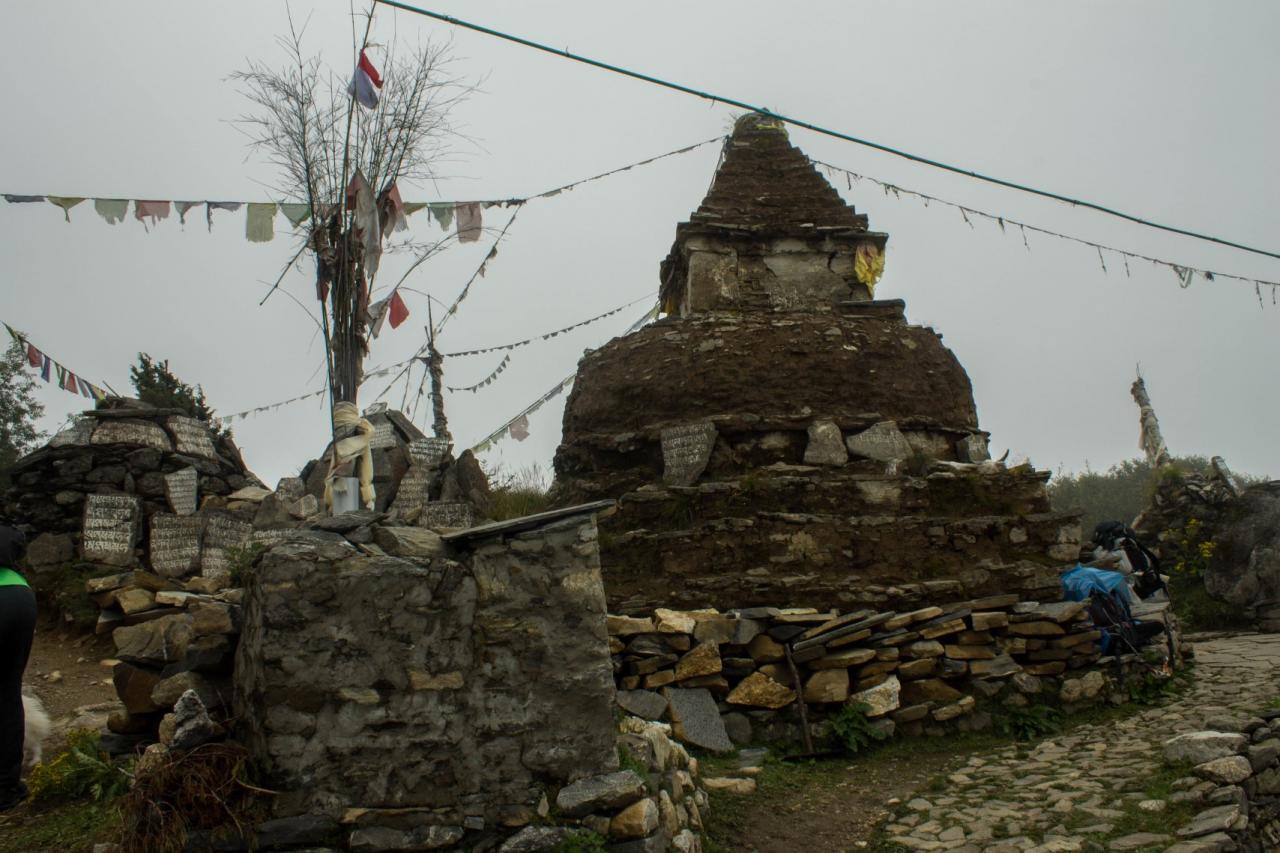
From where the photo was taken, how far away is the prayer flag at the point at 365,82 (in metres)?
10.0

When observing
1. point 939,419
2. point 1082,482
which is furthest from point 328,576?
point 1082,482

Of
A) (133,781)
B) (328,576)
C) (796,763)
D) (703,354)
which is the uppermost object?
(703,354)

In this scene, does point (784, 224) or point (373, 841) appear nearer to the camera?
point (373, 841)

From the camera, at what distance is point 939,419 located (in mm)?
9969

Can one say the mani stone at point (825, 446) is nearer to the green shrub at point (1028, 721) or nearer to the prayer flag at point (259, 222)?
the green shrub at point (1028, 721)

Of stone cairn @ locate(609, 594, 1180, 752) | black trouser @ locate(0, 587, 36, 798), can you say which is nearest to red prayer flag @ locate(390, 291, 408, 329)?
stone cairn @ locate(609, 594, 1180, 752)

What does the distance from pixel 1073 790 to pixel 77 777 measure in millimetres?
5600

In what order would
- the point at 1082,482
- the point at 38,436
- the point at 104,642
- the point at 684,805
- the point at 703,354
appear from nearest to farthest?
the point at 684,805
the point at 104,642
the point at 703,354
the point at 38,436
the point at 1082,482

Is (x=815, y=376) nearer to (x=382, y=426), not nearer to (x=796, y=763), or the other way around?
(x=796, y=763)

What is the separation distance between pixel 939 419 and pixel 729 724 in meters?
4.32

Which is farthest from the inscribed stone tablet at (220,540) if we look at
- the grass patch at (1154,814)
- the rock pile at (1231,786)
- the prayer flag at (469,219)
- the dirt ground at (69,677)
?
the rock pile at (1231,786)

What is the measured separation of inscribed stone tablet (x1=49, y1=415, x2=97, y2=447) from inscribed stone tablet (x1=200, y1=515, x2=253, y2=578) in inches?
67.7

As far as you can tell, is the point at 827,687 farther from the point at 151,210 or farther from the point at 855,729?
the point at 151,210

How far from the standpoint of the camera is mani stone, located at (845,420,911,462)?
9359 mm
